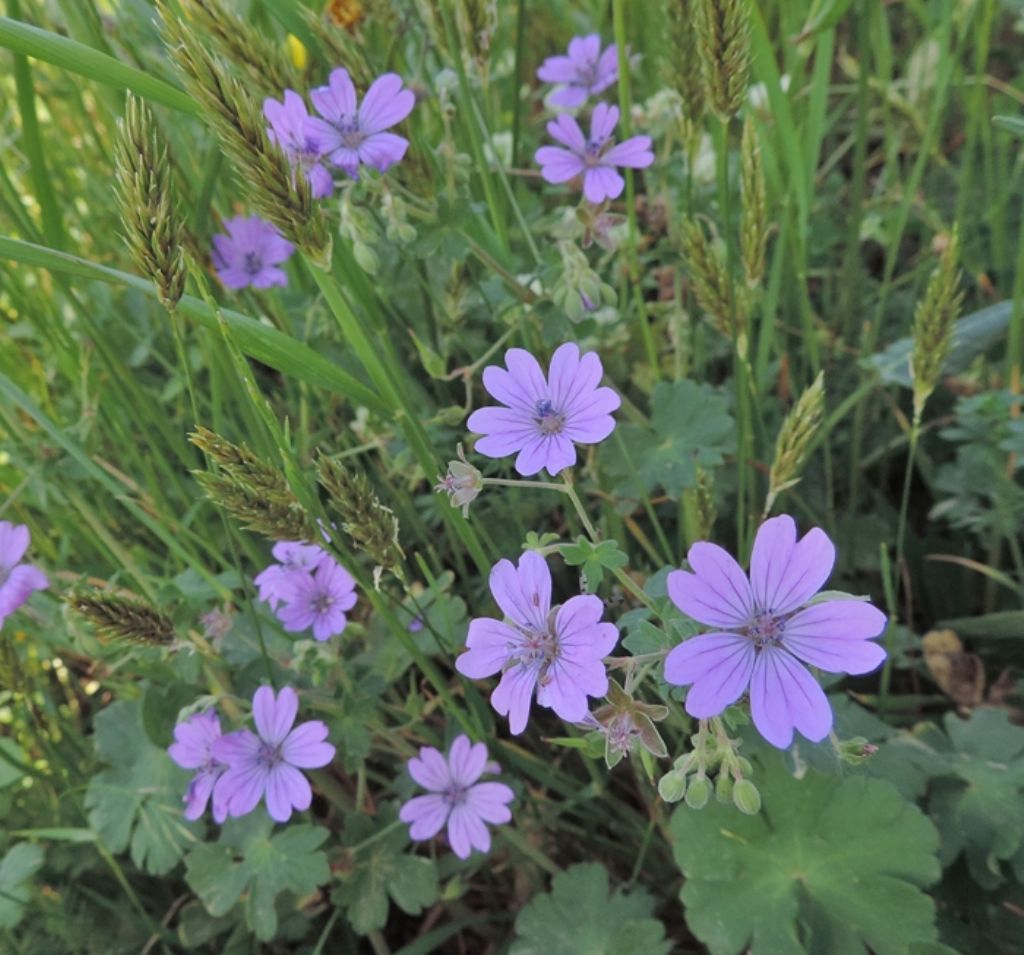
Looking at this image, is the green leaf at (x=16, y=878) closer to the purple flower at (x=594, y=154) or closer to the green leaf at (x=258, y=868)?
the green leaf at (x=258, y=868)

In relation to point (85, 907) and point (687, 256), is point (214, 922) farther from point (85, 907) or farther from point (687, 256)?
point (687, 256)

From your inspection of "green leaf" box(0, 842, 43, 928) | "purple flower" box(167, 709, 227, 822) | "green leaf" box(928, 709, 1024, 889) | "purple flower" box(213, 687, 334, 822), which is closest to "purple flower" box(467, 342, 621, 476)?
"purple flower" box(213, 687, 334, 822)

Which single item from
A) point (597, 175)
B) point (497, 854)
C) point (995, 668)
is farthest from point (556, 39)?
point (497, 854)

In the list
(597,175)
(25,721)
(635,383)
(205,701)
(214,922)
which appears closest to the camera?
(205,701)

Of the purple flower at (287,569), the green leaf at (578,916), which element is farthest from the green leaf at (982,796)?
the purple flower at (287,569)

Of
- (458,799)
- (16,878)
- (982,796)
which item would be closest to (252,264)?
(458,799)

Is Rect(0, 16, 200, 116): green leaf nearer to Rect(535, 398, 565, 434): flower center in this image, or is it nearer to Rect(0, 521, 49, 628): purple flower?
Rect(535, 398, 565, 434): flower center
